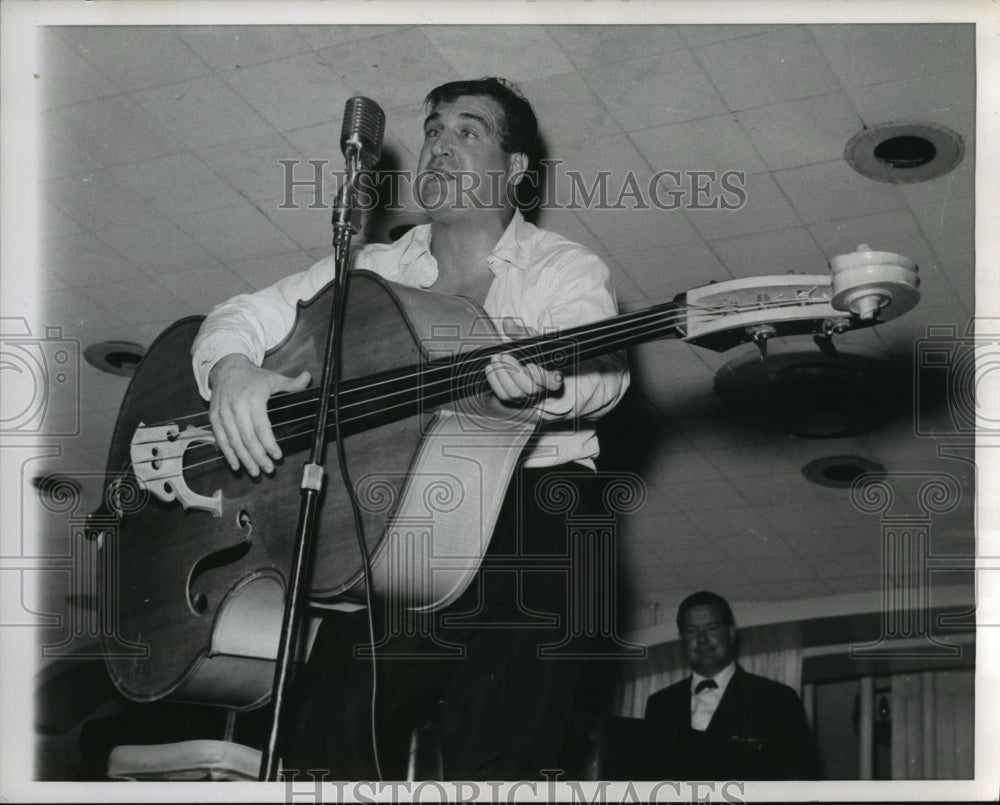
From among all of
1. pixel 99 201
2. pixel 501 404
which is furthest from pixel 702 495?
pixel 99 201

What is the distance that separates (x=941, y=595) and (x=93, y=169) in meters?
2.16

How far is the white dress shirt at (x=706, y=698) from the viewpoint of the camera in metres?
3.18

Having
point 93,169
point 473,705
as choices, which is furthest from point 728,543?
point 93,169

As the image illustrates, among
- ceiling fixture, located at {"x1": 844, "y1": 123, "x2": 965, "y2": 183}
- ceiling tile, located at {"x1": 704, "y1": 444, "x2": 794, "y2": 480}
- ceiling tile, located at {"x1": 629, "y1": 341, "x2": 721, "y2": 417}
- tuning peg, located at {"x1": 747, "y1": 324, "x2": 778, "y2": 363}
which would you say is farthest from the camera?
ceiling tile, located at {"x1": 704, "y1": 444, "x2": 794, "y2": 480}

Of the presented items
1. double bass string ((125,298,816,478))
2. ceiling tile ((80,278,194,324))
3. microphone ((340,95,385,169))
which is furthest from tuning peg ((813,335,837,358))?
ceiling tile ((80,278,194,324))

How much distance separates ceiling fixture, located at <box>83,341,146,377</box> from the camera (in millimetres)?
3420

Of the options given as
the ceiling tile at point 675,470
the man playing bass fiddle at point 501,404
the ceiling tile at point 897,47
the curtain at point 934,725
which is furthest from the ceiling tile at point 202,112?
the curtain at point 934,725

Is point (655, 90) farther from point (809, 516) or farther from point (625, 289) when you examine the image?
point (809, 516)

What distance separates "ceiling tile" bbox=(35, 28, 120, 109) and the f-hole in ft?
3.65

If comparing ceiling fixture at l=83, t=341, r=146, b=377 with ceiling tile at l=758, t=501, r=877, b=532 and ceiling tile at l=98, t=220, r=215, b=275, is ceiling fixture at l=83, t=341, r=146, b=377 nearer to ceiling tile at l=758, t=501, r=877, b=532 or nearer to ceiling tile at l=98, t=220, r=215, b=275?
ceiling tile at l=98, t=220, r=215, b=275

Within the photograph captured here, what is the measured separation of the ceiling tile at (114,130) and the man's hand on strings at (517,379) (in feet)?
3.53

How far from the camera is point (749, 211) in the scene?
11.0 ft

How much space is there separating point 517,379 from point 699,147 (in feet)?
2.56

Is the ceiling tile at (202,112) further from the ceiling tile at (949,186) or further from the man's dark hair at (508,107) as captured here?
the ceiling tile at (949,186)
